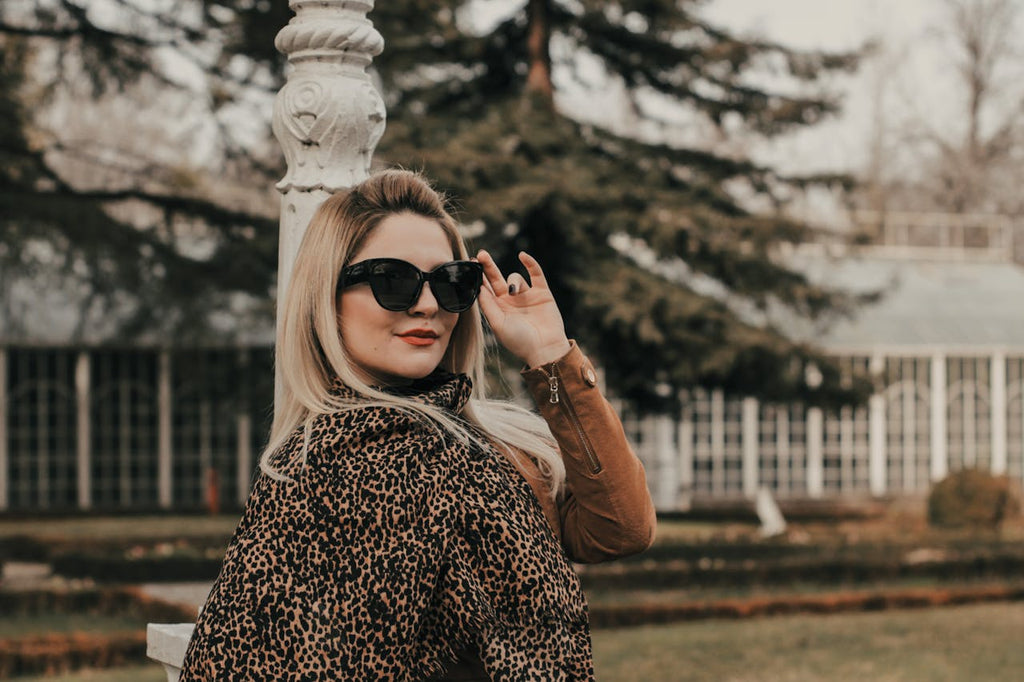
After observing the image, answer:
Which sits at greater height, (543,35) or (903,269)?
(543,35)

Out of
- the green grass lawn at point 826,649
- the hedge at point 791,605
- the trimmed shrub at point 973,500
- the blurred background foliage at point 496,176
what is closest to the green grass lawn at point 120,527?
the blurred background foliage at point 496,176

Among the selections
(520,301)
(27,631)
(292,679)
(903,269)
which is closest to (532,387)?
(520,301)

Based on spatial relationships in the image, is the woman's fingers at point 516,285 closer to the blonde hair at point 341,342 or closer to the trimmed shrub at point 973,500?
the blonde hair at point 341,342

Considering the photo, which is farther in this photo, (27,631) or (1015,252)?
(1015,252)

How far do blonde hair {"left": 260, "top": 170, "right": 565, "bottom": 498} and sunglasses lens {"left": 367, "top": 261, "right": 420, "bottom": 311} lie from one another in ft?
0.24

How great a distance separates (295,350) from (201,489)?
16471mm

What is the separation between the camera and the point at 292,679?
7.18ft

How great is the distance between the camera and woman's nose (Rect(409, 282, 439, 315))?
8.04 ft

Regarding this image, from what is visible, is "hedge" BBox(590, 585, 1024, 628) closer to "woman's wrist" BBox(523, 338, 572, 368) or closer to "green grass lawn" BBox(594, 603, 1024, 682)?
"green grass lawn" BBox(594, 603, 1024, 682)

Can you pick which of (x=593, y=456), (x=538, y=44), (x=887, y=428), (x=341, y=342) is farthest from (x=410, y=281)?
(x=887, y=428)

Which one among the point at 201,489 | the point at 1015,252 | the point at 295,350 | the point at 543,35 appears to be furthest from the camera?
the point at 1015,252

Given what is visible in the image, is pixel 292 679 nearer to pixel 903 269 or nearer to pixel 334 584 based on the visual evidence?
pixel 334 584

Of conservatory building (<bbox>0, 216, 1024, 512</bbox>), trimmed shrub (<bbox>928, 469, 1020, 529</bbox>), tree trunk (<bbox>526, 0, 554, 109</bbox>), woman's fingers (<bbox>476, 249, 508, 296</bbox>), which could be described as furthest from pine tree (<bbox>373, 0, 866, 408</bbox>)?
woman's fingers (<bbox>476, 249, 508, 296</bbox>)

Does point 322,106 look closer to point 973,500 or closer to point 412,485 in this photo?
point 412,485
